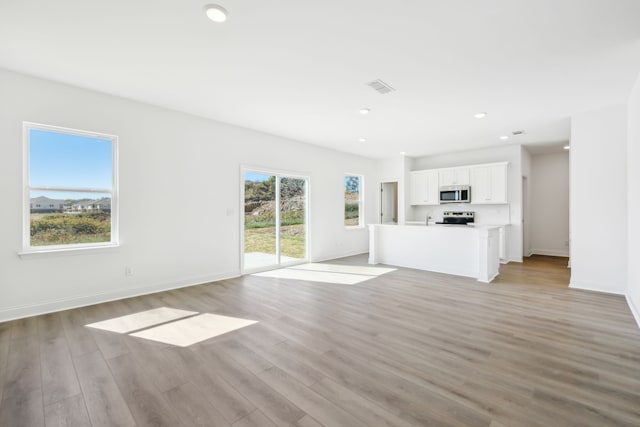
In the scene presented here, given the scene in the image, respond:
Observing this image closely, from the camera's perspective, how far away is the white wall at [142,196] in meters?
3.29

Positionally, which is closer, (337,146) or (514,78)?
(514,78)

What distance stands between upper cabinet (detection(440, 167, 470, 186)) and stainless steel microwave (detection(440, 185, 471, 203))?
6.5 inches

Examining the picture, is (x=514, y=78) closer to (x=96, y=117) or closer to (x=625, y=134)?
(x=625, y=134)

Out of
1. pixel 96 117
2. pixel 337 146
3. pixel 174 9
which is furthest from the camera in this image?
pixel 337 146

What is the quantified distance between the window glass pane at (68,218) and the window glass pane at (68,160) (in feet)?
0.52

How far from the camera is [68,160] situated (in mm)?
3719

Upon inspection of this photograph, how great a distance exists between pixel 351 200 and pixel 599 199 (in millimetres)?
4981

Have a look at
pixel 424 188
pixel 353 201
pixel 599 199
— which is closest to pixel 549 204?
pixel 424 188

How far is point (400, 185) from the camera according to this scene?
27.2ft

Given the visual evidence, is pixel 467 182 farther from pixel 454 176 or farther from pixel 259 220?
pixel 259 220

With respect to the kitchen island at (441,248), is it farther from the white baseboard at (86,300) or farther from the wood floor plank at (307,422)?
the wood floor plank at (307,422)

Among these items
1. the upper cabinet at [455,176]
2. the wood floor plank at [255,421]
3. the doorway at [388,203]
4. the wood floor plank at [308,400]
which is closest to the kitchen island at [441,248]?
the upper cabinet at [455,176]

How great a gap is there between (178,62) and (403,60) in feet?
7.82

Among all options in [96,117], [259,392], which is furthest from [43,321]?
[259,392]
